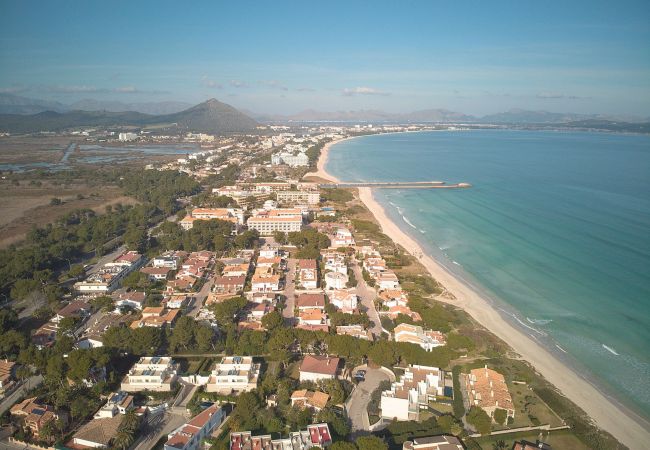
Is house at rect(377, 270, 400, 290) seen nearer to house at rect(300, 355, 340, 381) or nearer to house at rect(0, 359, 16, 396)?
house at rect(300, 355, 340, 381)

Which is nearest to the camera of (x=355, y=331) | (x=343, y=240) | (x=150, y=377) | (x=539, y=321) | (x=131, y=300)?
(x=150, y=377)

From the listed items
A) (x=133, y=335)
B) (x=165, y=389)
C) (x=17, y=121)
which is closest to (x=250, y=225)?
(x=133, y=335)

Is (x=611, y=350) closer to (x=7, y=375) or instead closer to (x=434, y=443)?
(x=434, y=443)

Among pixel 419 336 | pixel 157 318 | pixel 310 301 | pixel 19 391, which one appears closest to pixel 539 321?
pixel 419 336

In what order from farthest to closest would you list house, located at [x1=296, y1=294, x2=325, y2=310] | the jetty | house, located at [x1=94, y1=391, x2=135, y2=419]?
the jetty, house, located at [x1=296, y1=294, x2=325, y2=310], house, located at [x1=94, y1=391, x2=135, y2=419]

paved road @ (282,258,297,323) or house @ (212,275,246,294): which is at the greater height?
house @ (212,275,246,294)

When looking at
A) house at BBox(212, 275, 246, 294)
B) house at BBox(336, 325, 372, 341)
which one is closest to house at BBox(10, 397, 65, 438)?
house at BBox(212, 275, 246, 294)

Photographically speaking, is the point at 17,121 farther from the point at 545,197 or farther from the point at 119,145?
the point at 545,197
